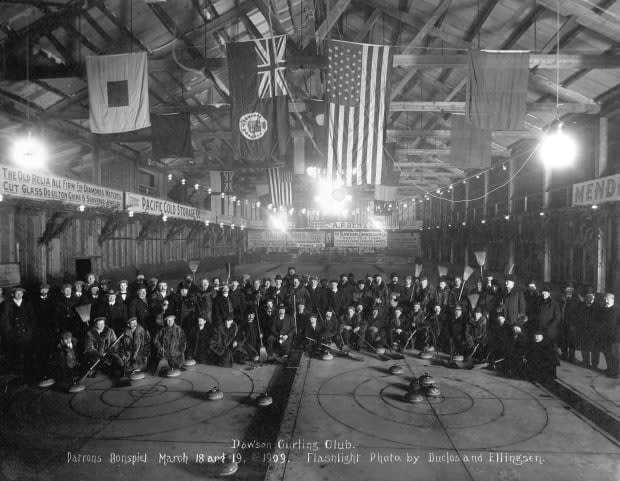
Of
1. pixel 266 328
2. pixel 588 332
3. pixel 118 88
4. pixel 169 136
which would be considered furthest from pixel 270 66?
pixel 588 332

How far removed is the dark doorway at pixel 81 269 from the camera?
1505 cm

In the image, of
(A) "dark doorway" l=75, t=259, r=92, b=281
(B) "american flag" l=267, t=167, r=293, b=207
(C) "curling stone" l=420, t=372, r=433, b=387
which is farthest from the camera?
(B) "american flag" l=267, t=167, r=293, b=207

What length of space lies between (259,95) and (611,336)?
10400mm

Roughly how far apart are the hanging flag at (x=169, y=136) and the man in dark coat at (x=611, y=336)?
12.7 metres

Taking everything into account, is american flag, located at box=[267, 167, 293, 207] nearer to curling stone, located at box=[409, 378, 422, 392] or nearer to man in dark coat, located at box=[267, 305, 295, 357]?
man in dark coat, located at box=[267, 305, 295, 357]

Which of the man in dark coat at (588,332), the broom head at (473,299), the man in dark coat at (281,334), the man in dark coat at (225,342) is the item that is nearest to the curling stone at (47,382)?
the man in dark coat at (225,342)

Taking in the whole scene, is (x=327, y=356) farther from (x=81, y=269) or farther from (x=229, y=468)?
(x=81, y=269)

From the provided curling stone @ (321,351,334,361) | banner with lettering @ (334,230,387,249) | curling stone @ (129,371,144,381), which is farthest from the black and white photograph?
banner with lettering @ (334,230,387,249)

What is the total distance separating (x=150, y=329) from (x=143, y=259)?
35.5 feet

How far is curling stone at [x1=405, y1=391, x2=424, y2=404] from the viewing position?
7.30 metres

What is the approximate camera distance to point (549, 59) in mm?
10125

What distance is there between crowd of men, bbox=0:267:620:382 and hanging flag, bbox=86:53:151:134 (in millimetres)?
4673

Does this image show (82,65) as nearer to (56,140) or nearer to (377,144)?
(56,140)

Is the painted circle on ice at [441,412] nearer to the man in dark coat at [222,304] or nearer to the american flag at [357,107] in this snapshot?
the man in dark coat at [222,304]
